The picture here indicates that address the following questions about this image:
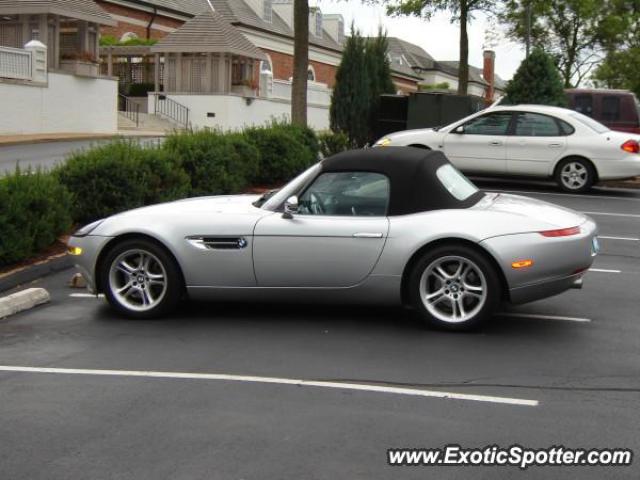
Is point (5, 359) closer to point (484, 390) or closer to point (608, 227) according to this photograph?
point (484, 390)

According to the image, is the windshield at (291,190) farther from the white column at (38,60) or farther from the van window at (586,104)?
the white column at (38,60)

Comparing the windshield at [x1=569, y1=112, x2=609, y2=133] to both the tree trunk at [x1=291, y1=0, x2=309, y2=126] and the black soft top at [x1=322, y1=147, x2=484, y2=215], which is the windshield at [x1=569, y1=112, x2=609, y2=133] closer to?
the tree trunk at [x1=291, y1=0, x2=309, y2=126]

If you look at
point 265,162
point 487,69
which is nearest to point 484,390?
point 265,162

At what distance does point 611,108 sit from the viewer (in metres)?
23.3

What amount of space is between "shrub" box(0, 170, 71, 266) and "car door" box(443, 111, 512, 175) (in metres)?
9.20

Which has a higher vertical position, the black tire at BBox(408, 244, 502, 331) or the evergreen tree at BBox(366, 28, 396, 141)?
the evergreen tree at BBox(366, 28, 396, 141)

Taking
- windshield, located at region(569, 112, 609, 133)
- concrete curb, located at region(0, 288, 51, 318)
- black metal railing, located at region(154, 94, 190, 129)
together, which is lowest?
concrete curb, located at region(0, 288, 51, 318)

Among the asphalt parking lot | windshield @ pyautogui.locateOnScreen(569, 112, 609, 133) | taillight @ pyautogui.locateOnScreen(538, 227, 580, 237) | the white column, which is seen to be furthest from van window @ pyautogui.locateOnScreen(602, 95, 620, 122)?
taillight @ pyautogui.locateOnScreen(538, 227, 580, 237)

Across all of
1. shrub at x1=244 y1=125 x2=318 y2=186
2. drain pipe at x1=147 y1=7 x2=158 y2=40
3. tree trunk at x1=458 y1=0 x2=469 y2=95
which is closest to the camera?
shrub at x1=244 y1=125 x2=318 y2=186

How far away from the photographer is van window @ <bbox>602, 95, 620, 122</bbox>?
76.3 ft

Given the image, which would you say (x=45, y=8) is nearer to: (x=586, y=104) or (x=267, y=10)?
(x=586, y=104)

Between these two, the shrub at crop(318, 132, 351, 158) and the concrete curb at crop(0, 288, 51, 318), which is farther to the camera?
the shrub at crop(318, 132, 351, 158)

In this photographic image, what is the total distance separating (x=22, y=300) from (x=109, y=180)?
319 centimetres

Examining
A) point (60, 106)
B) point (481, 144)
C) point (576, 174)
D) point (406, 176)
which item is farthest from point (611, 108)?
point (406, 176)
